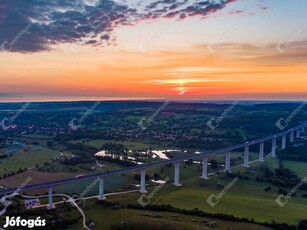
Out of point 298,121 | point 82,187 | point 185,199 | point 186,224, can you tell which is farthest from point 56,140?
point 298,121

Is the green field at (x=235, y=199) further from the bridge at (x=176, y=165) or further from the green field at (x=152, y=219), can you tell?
the green field at (x=152, y=219)

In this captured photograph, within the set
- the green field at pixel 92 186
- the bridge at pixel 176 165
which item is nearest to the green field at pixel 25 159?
the green field at pixel 92 186

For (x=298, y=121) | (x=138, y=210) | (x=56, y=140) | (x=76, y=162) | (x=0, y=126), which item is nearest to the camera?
(x=138, y=210)

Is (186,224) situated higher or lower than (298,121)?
lower

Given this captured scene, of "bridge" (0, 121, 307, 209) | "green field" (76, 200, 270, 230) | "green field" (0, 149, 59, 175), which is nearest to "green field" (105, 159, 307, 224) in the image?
"bridge" (0, 121, 307, 209)

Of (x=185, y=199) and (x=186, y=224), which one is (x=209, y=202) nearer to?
(x=185, y=199)

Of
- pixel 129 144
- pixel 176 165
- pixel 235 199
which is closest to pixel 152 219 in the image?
pixel 235 199

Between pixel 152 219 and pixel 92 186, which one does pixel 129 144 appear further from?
pixel 152 219

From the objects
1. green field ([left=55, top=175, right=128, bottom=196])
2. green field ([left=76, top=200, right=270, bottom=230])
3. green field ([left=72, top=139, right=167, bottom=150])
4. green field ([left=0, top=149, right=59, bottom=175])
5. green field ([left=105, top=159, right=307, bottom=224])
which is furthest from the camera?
green field ([left=72, top=139, right=167, bottom=150])

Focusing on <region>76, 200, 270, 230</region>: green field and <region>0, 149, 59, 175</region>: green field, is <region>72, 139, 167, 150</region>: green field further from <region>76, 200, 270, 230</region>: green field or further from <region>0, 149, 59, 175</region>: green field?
<region>76, 200, 270, 230</region>: green field
